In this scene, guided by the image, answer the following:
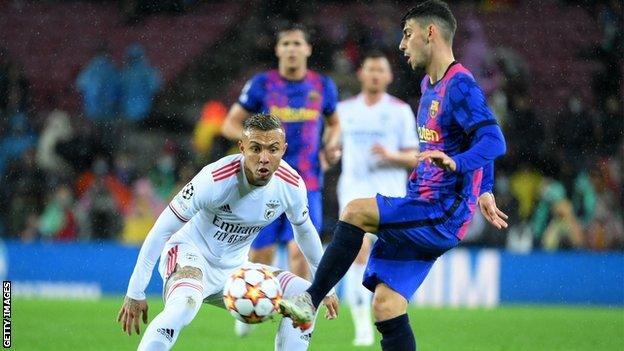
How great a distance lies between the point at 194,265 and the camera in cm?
605

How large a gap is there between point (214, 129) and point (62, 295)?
346 cm

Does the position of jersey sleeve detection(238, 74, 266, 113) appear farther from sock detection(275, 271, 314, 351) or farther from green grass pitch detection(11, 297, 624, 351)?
sock detection(275, 271, 314, 351)

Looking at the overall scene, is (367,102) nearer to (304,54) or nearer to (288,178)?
(304,54)

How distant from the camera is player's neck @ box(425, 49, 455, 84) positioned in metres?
5.95

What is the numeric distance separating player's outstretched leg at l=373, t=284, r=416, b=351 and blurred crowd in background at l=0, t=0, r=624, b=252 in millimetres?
8909

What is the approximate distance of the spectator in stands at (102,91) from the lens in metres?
17.3

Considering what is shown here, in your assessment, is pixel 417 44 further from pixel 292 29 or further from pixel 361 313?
pixel 361 313

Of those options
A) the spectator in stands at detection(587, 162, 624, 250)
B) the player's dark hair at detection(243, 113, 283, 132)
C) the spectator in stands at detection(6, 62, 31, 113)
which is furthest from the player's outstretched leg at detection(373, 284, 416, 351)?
the spectator in stands at detection(6, 62, 31, 113)

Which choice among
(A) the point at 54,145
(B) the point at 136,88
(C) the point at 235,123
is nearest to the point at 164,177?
(A) the point at 54,145

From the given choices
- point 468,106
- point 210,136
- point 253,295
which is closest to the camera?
point 253,295

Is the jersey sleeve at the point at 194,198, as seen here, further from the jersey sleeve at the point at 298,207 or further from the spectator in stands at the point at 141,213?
the spectator in stands at the point at 141,213

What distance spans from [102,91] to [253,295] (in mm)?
12593

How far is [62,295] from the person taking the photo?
14789 mm

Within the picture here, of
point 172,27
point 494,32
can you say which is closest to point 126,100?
point 172,27
